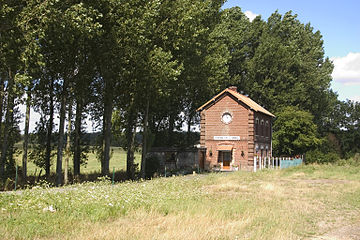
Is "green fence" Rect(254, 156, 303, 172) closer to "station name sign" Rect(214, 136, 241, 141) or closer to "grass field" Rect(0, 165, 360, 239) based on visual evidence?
"station name sign" Rect(214, 136, 241, 141)

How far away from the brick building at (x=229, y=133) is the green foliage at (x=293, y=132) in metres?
8.36

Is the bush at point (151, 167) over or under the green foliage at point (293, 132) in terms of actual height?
under

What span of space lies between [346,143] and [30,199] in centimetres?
6845

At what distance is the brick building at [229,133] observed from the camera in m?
46.0

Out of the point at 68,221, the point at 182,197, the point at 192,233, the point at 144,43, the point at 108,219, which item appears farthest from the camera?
the point at 144,43

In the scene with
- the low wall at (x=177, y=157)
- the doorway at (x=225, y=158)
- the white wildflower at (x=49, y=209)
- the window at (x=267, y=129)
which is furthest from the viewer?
the window at (x=267, y=129)

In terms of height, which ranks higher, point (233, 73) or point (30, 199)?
point (233, 73)

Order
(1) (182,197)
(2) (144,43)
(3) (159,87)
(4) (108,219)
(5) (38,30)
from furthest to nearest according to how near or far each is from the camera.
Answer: (3) (159,87)
(2) (144,43)
(5) (38,30)
(1) (182,197)
(4) (108,219)

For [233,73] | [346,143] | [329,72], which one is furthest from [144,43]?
[346,143]

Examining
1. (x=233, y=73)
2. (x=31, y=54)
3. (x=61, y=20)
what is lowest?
(x=31, y=54)

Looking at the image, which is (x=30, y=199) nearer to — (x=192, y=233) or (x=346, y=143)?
(x=192, y=233)

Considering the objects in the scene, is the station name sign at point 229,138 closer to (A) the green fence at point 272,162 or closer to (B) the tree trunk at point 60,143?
(A) the green fence at point 272,162

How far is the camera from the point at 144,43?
1078 inches

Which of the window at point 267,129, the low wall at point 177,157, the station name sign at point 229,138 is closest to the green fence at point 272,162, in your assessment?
the station name sign at point 229,138
